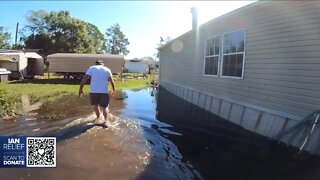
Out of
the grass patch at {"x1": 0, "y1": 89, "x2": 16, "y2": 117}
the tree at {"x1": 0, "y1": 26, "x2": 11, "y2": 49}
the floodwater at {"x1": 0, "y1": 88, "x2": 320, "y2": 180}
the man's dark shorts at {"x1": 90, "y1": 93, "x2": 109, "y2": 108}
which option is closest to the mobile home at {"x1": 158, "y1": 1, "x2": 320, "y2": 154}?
the floodwater at {"x1": 0, "y1": 88, "x2": 320, "y2": 180}

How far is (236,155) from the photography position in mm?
7184

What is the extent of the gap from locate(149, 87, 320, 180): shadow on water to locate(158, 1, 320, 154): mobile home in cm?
36

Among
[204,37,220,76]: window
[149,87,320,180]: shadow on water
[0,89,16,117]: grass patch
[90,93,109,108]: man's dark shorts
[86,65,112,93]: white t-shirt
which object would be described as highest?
[204,37,220,76]: window

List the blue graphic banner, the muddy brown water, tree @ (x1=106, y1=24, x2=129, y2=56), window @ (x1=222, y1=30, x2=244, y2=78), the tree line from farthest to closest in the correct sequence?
tree @ (x1=106, y1=24, x2=129, y2=56) < the tree line < window @ (x1=222, y1=30, x2=244, y2=78) < the muddy brown water < the blue graphic banner

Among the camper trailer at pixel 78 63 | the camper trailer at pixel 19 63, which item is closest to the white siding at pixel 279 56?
the camper trailer at pixel 78 63

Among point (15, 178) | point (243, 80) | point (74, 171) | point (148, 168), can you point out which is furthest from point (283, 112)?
point (15, 178)

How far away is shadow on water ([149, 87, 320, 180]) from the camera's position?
236 inches

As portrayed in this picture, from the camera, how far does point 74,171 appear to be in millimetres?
5547

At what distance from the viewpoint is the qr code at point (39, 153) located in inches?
199

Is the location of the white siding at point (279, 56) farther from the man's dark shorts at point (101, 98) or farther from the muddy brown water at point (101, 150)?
the man's dark shorts at point (101, 98)

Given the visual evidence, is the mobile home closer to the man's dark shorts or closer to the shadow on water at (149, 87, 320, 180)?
the shadow on water at (149, 87, 320, 180)

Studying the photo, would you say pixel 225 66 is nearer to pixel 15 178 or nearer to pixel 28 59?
pixel 15 178

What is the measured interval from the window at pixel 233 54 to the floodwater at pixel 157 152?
1.70 meters

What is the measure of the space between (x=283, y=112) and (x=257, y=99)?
137 cm
